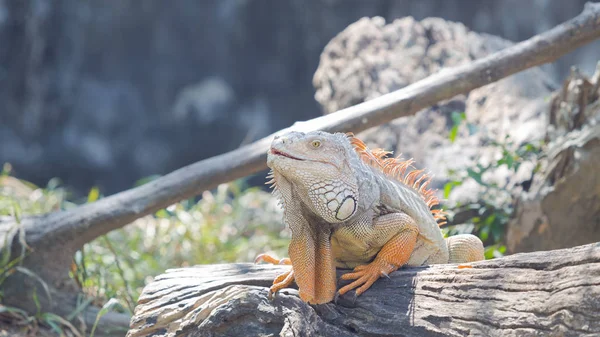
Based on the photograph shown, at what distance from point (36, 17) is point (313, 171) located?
10770 millimetres

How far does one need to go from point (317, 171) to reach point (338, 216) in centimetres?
25

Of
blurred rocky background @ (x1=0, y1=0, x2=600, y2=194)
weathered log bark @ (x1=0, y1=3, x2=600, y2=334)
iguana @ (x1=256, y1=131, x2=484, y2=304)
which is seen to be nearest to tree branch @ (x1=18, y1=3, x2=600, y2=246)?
weathered log bark @ (x1=0, y1=3, x2=600, y2=334)

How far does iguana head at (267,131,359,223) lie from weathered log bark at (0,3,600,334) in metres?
1.76

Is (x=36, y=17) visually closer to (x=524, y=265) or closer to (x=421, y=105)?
(x=421, y=105)

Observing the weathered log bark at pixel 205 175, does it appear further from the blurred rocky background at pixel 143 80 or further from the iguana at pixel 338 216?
the blurred rocky background at pixel 143 80

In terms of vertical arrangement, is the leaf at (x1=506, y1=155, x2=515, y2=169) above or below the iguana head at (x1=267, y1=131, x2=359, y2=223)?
below

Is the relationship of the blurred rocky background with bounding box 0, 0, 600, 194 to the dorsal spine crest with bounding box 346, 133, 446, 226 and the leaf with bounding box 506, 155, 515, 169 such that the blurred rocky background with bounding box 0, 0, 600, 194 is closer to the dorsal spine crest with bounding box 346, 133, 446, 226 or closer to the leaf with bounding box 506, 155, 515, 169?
the leaf with bounding box 506, 155, 515, 169

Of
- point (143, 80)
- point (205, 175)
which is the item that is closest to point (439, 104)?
point (205, 175)

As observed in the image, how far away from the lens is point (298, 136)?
285 centimetres

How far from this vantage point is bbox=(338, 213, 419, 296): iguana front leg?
3.01 metres

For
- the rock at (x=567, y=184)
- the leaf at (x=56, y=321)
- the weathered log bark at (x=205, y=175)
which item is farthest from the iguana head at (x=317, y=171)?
the rock at (x=567, y=184)

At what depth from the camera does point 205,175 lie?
5.00 m

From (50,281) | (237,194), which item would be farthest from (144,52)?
(50,281)

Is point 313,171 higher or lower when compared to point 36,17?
lower
